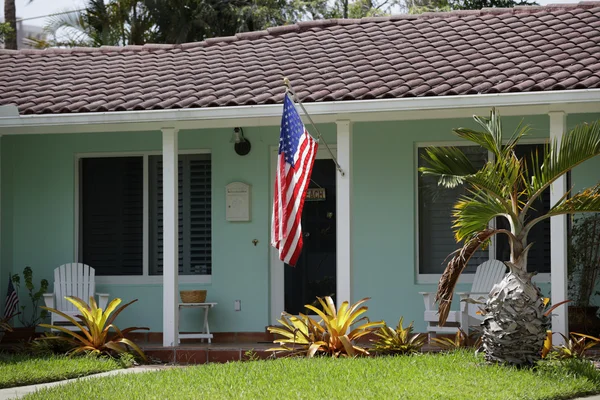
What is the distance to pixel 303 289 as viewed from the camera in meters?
12.4

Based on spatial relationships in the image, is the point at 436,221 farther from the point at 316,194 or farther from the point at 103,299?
the point at 103,299

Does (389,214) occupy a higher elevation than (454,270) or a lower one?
higher

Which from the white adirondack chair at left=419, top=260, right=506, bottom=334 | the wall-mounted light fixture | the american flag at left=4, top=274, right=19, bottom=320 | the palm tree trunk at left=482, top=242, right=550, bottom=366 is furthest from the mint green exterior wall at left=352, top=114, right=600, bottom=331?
the american flag at left=4, top=274, right=19, bottom=320

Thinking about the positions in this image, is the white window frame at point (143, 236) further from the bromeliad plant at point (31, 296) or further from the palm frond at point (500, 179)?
the palm frond at point (500, 179)

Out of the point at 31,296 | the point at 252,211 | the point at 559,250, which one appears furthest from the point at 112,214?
the point at 559,250

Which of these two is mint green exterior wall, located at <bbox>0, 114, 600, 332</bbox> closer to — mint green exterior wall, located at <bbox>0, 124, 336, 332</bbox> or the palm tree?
mint green exterior wall, located at <bbox>0, 124, 336, 332</bbox>

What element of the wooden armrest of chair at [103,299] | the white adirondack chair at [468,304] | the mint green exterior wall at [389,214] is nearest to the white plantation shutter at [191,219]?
the wooden armrest of chair at [103,299]

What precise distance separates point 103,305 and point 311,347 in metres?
3.16

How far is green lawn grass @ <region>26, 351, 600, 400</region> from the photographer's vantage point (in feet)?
24.5

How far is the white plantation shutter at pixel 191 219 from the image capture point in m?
12.6

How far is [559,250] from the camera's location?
9.88 m

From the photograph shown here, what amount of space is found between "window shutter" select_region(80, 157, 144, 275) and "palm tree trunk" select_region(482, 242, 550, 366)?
18.2ft

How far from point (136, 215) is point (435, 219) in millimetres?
3796

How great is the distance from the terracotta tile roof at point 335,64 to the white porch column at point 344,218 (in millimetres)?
453
